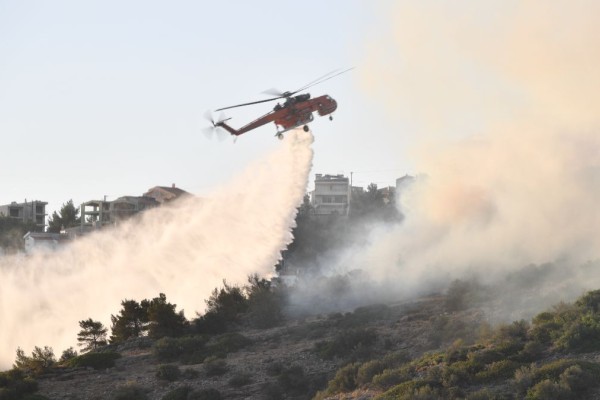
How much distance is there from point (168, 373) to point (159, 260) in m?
29.8

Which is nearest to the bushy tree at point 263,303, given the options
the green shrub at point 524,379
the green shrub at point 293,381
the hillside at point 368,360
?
the hillside at point 368,360

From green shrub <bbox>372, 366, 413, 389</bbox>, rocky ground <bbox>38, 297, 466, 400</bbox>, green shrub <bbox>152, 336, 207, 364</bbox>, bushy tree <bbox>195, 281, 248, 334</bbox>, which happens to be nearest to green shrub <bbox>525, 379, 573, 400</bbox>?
green shrub <bbox>372, 366, 413, 389</bbox>

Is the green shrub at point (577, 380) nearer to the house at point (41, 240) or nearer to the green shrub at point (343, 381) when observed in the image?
the green shrub at point (343, 381)

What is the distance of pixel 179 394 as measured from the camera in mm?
39906

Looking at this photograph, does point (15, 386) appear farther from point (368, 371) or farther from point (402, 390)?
point (402, 390)

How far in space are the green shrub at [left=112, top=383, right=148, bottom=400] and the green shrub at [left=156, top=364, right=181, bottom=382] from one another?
5.16ft

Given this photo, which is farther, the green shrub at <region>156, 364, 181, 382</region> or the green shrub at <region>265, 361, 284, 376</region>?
the green shrub at <region>156, 364, 181, 382</region>

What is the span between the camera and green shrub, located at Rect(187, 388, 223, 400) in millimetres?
39297

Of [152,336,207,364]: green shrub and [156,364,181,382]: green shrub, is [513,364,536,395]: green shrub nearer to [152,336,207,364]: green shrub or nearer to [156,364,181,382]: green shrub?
[156,364,181,382]: green shrub

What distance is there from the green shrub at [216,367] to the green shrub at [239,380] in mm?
1370

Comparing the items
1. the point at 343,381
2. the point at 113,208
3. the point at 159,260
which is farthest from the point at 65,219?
the point at 343,381

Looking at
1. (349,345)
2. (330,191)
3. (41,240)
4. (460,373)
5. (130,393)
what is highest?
(330,191)

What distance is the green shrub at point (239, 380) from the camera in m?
41.3

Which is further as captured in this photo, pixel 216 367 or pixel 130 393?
pixel 216 367
